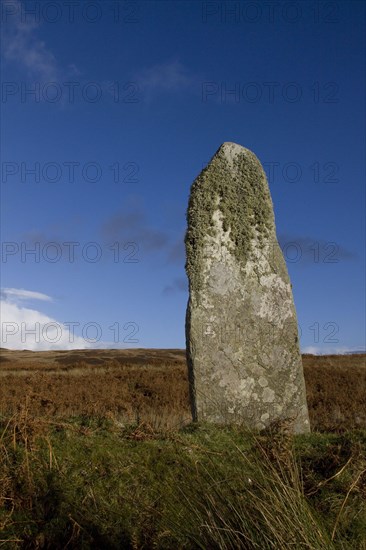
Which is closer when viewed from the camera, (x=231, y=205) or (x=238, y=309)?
(x=238, y=309)

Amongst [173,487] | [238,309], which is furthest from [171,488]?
[238,309]

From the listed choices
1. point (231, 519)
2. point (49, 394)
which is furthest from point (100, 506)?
point (49, 394)

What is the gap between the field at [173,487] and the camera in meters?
3.36

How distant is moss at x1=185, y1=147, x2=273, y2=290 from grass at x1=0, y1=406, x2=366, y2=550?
3.00 meters

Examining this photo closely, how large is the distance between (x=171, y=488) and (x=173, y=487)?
12cm

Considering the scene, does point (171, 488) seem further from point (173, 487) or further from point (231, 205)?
point (231, 205)

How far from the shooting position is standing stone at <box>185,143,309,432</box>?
344 inches

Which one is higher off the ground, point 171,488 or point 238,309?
point 238,309

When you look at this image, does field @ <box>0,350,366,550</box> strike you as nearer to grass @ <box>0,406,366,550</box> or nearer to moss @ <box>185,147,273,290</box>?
grass @ <box>0,406,366,550</box>

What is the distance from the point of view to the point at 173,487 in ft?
16.5

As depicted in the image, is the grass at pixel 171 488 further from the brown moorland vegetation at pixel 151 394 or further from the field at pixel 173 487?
the brown moorland vegetation at pixel 151 394

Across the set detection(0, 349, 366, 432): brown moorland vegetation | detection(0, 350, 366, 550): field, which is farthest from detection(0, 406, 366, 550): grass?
detection(0, 349, 366, 432): brown moorland vegetation

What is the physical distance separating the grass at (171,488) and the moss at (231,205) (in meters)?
3.00

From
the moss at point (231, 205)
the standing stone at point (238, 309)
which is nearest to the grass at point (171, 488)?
the standing stone at point (238, 309)
